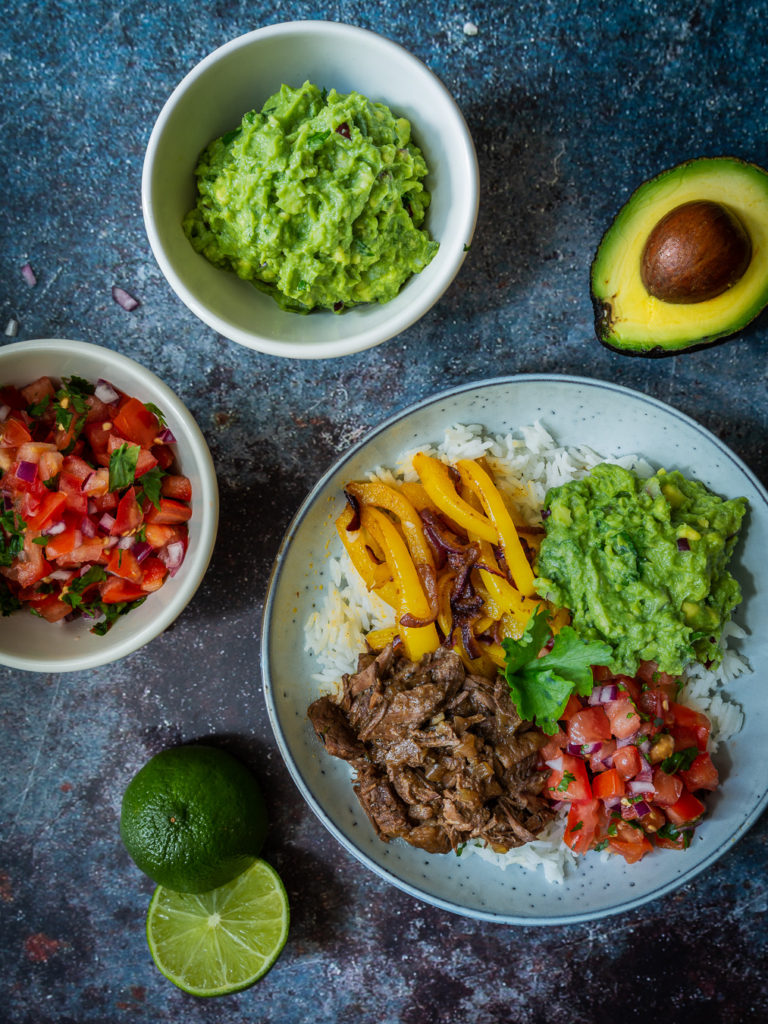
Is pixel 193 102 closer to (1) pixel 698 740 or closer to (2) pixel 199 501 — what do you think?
(2) pixel 199 501

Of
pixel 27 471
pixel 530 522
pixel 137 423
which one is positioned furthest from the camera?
pixel 530 522

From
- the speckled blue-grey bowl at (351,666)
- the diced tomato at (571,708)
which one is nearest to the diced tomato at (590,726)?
the diced tomato at (571,708)

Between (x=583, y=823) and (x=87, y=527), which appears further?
(x=583, y=823)

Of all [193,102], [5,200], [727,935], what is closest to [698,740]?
[727,935]

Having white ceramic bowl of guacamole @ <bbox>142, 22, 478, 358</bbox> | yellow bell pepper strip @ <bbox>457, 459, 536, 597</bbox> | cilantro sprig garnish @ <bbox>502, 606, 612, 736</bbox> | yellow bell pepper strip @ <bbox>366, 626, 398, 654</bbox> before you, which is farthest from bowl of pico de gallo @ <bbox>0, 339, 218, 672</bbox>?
cilantro sprig garnish @ <bbox>502, 606, 612, 736</bbox>

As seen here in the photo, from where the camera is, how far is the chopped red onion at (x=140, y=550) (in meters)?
2.02

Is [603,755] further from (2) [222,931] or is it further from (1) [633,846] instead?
(2) [222,931]

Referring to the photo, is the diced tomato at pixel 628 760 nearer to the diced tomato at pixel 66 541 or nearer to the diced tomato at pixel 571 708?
the diced tomato at pixel 571 708

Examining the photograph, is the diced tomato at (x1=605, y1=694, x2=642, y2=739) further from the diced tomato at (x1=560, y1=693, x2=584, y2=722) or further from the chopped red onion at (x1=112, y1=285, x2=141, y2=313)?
the chopped red onion at (x1=112, y1=285, x2=141, y2=313)

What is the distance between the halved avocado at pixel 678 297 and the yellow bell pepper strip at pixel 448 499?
0.54 m

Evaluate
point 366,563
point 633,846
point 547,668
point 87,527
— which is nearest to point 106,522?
point 87,527

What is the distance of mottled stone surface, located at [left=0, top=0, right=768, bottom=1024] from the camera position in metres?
2.18

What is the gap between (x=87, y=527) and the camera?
1.98 metres

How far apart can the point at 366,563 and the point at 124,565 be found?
62cm
